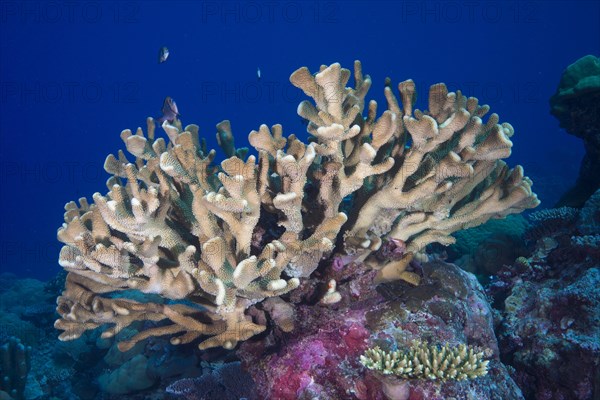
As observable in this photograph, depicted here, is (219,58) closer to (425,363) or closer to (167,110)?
(167,110)

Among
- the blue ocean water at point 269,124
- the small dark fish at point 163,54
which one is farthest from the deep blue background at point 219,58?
the small dark fish at point 163,54

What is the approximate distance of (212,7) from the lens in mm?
137250

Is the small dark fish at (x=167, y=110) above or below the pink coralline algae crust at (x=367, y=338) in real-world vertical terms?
above

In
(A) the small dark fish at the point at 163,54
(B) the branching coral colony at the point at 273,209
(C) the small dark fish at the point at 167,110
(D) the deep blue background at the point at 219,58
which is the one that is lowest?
(B) the branching coral colony at the point at 273,209

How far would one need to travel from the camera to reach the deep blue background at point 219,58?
10744 cm

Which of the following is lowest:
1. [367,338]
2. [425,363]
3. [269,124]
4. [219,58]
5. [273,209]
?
[425,363]

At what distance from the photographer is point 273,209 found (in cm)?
348

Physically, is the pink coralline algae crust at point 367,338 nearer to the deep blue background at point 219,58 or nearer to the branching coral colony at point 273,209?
the branching coral colony at point 273,209

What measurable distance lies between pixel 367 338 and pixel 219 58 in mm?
157489

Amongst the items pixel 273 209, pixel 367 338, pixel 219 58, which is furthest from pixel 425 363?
pixel 219 58

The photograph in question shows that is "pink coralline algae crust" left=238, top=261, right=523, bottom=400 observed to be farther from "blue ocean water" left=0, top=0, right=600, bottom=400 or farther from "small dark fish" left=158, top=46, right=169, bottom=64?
"small dark fish" left=158, top=46, right=169, bottom=64

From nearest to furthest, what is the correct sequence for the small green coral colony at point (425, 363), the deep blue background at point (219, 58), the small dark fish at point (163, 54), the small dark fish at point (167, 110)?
the small green coral colony at point (425, 363) < the small dark fish at point (167, 110) < the small dark fish at point (163, 54) < the deep blue background at point (219, 58)

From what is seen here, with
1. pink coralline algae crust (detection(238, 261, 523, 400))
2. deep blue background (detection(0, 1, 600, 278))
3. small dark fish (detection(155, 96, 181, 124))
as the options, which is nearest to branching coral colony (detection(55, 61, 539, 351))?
pink coralline algae crust (detection(238, 261, 523, 400))

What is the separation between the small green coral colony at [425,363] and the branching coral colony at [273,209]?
813mm
